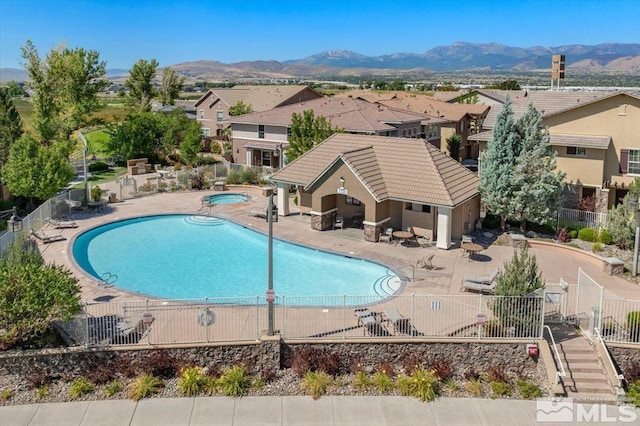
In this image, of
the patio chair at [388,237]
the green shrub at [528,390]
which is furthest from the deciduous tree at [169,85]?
the green shrub at [528,390]

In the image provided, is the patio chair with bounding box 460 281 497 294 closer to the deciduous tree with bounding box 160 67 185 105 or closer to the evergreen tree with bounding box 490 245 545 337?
the evergreen tree with bounding box 490 245 545 337

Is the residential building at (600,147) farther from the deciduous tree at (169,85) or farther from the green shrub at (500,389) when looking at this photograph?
the deciduous tree at (169,85)

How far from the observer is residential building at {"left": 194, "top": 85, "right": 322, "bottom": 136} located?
6469 centimetres

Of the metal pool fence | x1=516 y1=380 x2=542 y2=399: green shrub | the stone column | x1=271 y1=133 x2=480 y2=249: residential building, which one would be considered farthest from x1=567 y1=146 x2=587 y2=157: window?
x1=516 y1=380 x2=542 y2=399: green shrub

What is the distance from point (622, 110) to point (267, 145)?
27818mm

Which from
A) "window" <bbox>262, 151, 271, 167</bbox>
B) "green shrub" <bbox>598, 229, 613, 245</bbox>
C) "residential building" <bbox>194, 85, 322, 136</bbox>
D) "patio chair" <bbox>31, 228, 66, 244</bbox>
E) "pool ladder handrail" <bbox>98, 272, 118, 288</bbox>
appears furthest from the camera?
"residential building" <bbox>194, 85, 322, 136</bbox>

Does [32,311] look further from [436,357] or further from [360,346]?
[436,357]

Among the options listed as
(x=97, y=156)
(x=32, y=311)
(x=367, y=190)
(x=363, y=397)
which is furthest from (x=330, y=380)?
(x=97, y=156)

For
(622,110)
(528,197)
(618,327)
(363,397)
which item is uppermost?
(622,110)

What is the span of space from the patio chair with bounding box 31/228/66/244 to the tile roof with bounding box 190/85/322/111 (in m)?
37.0

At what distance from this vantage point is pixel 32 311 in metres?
16.4

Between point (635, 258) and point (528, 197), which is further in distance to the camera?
point (528, 197)

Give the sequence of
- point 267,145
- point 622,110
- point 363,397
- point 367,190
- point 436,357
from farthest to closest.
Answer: point 267,145 < point 622,110 < point 367,190 < point 436,357 < point 363,397

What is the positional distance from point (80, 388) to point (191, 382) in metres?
3.06
